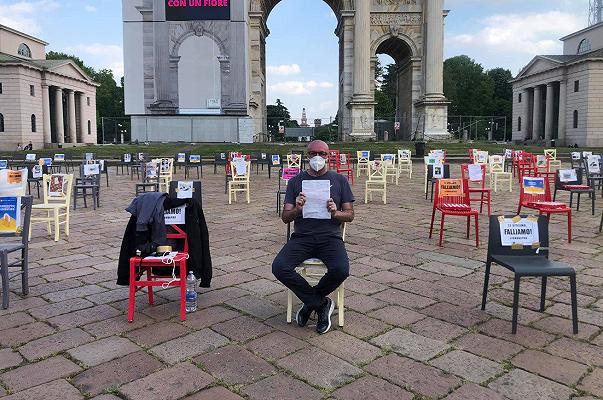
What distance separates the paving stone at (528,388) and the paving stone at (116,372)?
221 centimetres

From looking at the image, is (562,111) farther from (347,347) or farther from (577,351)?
(347,347)

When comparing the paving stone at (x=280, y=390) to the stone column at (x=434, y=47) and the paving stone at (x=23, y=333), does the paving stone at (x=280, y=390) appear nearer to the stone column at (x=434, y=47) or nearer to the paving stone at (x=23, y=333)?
the paving stone at (x=23, y=333)

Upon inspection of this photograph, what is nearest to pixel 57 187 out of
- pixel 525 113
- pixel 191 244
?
pixel 191 244

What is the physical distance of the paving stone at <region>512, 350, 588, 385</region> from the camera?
11.4 ft

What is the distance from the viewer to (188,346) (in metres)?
3.97

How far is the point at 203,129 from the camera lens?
3566 cm

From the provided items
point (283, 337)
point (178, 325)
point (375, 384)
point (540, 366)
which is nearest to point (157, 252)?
point (178, 325)

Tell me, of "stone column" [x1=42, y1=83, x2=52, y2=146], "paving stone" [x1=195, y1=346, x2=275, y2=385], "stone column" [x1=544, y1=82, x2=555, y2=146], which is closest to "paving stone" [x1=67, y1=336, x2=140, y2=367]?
"paving stone" [x1=195, y1=346, x2=275, y2=385]

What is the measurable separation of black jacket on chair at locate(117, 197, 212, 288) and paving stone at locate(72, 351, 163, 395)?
1.04 m

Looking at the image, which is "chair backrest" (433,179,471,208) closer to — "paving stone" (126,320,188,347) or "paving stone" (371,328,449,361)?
"paving stone" (371,328,449,361)

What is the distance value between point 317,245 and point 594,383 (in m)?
2.16

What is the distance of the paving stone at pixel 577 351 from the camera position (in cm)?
375

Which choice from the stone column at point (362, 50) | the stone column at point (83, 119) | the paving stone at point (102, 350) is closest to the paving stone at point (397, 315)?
the paving stone at point (102, 350)

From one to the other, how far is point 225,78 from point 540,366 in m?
34.4
